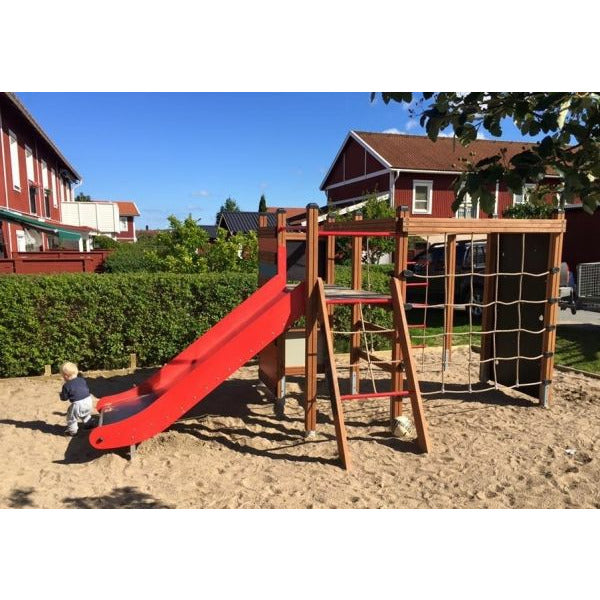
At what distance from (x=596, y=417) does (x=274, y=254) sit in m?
3.96

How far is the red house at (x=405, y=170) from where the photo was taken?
2233 cm

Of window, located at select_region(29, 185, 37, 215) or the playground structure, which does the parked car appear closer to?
the playground structure

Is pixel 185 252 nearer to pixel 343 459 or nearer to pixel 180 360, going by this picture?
pixel 180 360

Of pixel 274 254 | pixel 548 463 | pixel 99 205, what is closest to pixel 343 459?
pixel 548 463

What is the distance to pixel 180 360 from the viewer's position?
554cm

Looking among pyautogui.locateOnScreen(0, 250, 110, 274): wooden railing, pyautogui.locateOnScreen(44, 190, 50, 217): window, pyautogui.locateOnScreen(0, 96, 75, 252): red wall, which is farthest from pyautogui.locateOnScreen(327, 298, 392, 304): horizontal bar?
pyautogui.locateOnScreen(44, 190, 50, 217): window

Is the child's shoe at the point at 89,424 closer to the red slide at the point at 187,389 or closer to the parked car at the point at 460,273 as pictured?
the red slide at the point at 187,389

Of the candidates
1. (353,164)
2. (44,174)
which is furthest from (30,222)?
(353,164)

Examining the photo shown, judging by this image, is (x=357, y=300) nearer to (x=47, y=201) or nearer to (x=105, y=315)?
(x=105, y=315)

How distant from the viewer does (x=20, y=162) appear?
1861cm

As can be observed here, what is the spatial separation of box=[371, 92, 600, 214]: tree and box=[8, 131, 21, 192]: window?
60.1 ft

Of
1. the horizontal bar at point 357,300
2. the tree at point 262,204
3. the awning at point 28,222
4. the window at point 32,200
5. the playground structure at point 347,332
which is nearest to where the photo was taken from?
the playground structure at point 347,332

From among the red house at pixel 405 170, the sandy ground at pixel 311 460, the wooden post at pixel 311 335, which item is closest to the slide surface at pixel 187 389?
the wooden post at pixel 311 335

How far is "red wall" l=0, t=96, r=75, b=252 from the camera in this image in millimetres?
15695
